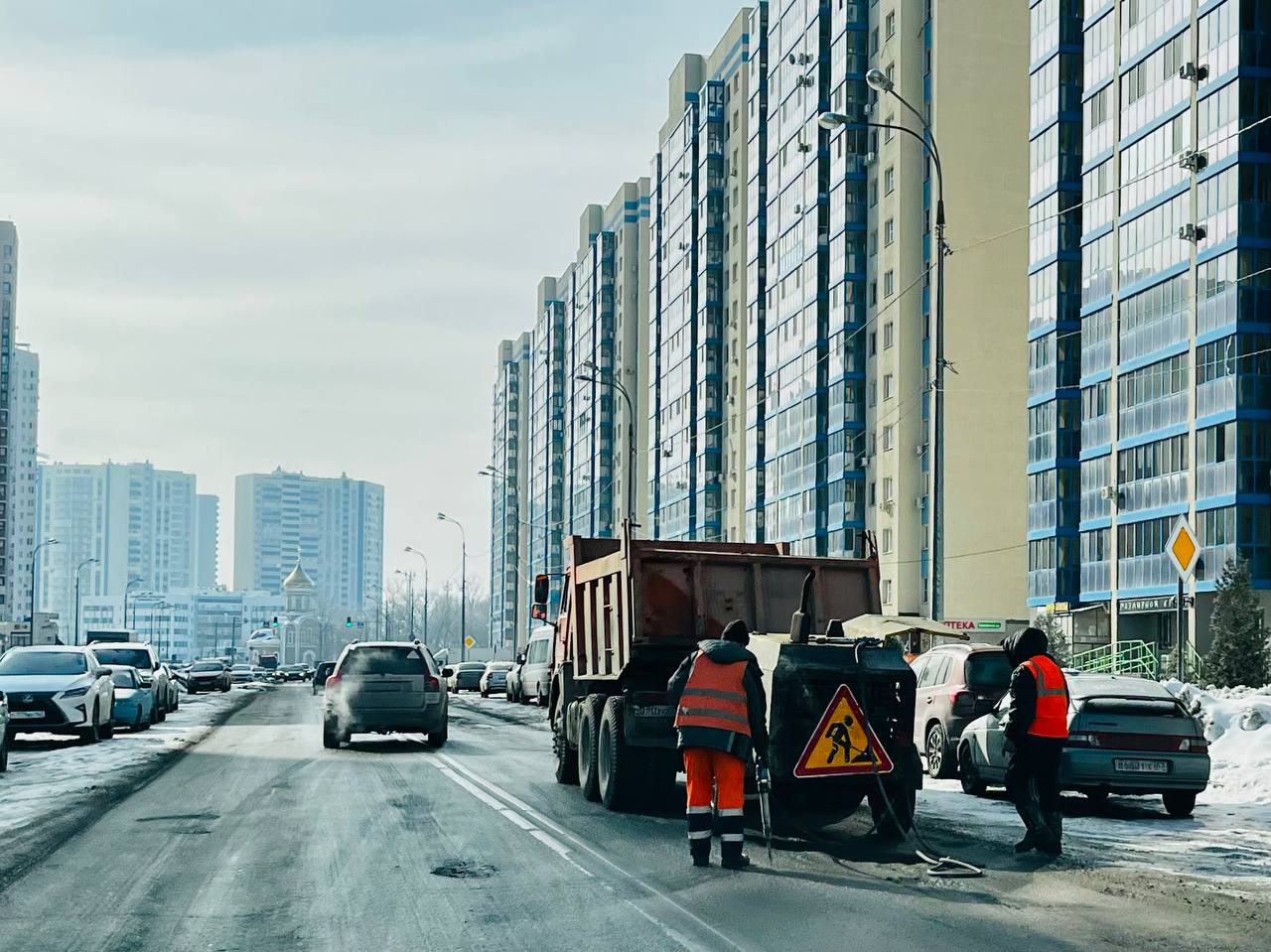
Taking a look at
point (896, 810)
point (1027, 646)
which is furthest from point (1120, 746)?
point (896, 810)

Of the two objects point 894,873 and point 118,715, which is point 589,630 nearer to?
point 894,873

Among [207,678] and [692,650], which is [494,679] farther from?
[692,650]

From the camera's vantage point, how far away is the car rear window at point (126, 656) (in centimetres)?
3375

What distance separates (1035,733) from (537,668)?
1337 inches

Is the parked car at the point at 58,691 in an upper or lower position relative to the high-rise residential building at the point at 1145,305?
lower

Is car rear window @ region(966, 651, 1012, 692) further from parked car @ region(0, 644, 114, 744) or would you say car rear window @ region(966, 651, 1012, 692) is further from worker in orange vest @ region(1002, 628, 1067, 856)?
parked car @ region(0, 644, 114, 744)

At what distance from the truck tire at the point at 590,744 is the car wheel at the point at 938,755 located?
5.48m

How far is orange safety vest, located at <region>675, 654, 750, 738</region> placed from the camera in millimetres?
11328

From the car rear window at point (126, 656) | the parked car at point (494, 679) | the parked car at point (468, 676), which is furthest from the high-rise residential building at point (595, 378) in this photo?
the car rear window at point (126, 656)

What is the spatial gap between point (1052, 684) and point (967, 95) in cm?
6420

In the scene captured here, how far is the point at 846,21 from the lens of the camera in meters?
78.0

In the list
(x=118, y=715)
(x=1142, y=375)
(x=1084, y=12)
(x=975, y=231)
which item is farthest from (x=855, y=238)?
(x=118, y=715)

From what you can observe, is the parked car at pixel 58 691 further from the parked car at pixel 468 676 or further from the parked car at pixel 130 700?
the parked car at pixel 468 676

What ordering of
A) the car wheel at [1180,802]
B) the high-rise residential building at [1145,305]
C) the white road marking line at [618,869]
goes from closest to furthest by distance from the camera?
the white road marking line at [618,869]
the car wheel at [1180,802]
the high-rise residential building at [1145,305]
